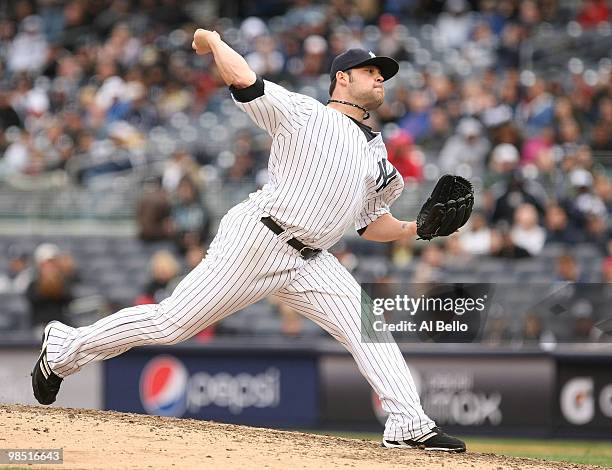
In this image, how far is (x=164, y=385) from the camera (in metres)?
11.2

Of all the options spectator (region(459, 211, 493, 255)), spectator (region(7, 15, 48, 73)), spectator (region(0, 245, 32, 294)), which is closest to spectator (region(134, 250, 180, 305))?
spectator (region(0, 245, 32, 294))

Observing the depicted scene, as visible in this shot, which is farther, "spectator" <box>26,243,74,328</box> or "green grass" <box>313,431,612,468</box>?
"spectator" <box>26,243,74,328</box>

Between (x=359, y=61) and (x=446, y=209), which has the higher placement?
(x=359, y=61)

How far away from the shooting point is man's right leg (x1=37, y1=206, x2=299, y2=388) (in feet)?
20.7

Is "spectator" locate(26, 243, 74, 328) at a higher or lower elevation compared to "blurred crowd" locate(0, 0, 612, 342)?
lower

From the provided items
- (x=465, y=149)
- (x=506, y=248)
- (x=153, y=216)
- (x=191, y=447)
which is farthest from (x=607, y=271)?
(x=191, y=447)

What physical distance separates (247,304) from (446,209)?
1.08 m

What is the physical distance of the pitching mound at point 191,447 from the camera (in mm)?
5957

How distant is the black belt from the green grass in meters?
2.89

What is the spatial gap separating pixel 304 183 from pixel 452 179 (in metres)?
0.80

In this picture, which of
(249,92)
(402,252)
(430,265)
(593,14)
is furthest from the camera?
(593,14)

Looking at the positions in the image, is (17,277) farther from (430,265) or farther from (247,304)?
(247,304)

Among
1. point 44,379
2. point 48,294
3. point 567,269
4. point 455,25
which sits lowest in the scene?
point 44,379

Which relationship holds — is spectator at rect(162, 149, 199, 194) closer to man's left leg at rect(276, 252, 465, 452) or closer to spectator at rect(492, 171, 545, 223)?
spectator at rect(492, 171, 545, 223)
